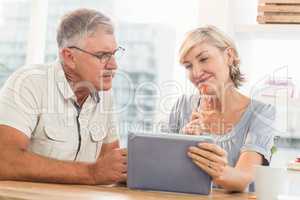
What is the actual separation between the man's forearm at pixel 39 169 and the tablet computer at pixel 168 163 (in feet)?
0.76

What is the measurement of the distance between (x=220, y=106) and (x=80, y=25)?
703 millimetres

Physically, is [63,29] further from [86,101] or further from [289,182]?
[289,182]

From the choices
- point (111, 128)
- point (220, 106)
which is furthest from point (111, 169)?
point (220, 106)

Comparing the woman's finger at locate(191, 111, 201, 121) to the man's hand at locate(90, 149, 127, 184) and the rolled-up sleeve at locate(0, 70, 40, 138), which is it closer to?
the man's hand at locate(90, 149, 127, 184)

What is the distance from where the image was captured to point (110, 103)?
2.42 metres

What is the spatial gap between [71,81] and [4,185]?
2.18 ft

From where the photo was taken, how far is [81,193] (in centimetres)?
162

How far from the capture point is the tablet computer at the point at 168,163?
5.61 ft

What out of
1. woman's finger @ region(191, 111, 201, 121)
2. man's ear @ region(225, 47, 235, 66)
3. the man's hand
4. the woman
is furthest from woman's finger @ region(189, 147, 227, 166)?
man's ear @ region(225, 47, 235, 66)

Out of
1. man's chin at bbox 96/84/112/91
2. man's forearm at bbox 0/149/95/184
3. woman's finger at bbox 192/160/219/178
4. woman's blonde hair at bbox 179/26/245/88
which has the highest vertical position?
woman's blonde hair at bbox 179/26/245/88

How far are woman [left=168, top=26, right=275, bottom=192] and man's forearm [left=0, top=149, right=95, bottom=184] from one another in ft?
1.86

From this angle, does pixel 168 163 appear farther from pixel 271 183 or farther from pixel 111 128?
pixel 111 128

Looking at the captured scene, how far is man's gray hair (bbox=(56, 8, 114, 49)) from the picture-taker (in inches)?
85.2

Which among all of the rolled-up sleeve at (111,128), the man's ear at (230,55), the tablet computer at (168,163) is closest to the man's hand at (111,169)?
the tablet computer at (168,163)
